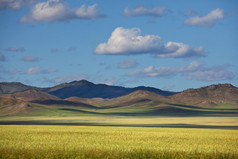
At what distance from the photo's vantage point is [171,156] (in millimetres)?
21484

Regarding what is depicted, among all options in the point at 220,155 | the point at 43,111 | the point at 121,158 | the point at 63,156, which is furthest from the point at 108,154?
the point at 43,111

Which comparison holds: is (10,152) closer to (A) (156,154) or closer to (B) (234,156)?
(A) (156,154)

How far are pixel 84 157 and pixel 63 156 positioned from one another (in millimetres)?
1237

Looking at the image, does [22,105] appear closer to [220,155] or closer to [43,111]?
[43,111]

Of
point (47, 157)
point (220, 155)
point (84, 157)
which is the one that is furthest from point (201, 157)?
point (47, 157)

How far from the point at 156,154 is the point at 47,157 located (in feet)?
20.7

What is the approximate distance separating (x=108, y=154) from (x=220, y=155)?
6446 millimetres

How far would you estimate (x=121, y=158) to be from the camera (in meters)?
21.1

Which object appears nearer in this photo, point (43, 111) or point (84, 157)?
point (84, 157)

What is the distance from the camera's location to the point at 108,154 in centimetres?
2169

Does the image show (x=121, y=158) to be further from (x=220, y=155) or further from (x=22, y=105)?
(x=22, y=105)

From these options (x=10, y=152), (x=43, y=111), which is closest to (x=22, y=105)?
(x=43, y=111)

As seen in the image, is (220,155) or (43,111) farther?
(43,111)

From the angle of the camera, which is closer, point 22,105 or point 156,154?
point 156,154
